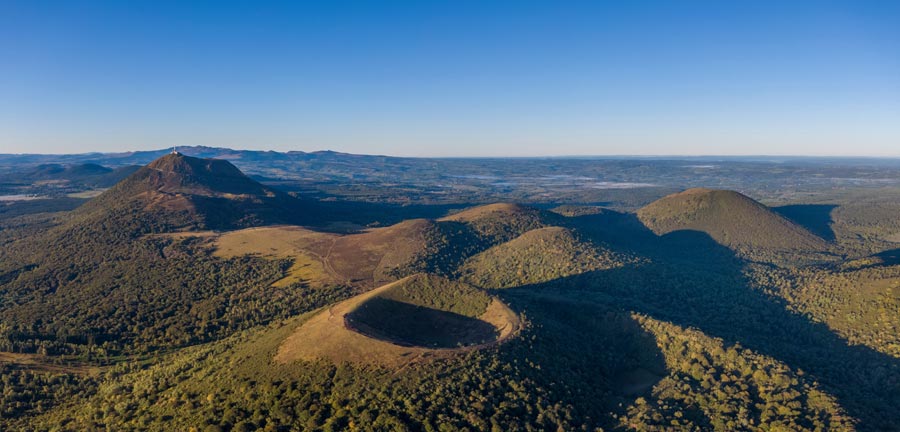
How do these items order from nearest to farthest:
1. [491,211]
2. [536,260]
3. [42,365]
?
[42,365] → [536,260] → [491,211]

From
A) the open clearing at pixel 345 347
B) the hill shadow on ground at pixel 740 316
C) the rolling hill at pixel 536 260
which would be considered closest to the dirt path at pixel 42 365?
the open clearing at pixel 345 347

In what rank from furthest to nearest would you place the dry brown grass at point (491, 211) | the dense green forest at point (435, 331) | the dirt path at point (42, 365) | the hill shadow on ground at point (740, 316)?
the dry brown grass at point (491, 211) → the dirt path at point (42, 365) → the hill shadow on ground at point (740, 316) → the dense green forest at point (435, 331)

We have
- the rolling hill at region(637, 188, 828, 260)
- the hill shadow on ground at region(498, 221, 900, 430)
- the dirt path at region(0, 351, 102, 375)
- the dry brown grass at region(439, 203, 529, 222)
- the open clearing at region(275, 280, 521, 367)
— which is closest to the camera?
the open clearing at region(275, 280, 521, 367)

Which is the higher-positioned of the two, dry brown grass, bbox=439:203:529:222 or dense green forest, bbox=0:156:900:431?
dry brown grass, bbox=439:203:529:222

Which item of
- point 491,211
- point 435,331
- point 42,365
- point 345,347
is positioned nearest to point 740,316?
point 435,331

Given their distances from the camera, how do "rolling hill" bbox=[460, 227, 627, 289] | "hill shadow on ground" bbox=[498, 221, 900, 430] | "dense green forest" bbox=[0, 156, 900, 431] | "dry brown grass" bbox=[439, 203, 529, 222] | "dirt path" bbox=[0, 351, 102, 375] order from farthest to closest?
"dry brown grass" bbox=[439, 203, 529, 222]
"rolling hill" bbox=[460, 227, 627, 289]
"dirt path" bbox=[0, 351, 102, 375]
"hill shadow on ground" bbox=[498, 221, 900, 430]
"dense green forest" bbox=[0, 156, 900, 431]

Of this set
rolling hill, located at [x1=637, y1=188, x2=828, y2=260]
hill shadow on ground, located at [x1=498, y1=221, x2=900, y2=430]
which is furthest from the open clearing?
rolling hill, located at [x1=637, y1=188, x2=828, y2=260]

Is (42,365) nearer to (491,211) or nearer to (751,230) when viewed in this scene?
(491,211)

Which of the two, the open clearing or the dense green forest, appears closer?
the dense green forest

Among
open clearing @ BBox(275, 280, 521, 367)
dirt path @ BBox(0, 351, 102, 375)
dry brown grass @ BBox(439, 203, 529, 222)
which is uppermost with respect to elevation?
dry brown grass @ BBox(439, 203, 529, 222)

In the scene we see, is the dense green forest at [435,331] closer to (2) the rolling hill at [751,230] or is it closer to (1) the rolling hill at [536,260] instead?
(1) the rolling hill at [536,260]

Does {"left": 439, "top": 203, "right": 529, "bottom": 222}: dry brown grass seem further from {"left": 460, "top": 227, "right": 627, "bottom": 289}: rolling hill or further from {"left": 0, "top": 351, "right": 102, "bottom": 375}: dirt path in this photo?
{"left": 0, "top": 351, "right": 102, "bottom": 375}: dirt path

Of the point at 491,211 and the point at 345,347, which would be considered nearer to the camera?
the point at 345,347
